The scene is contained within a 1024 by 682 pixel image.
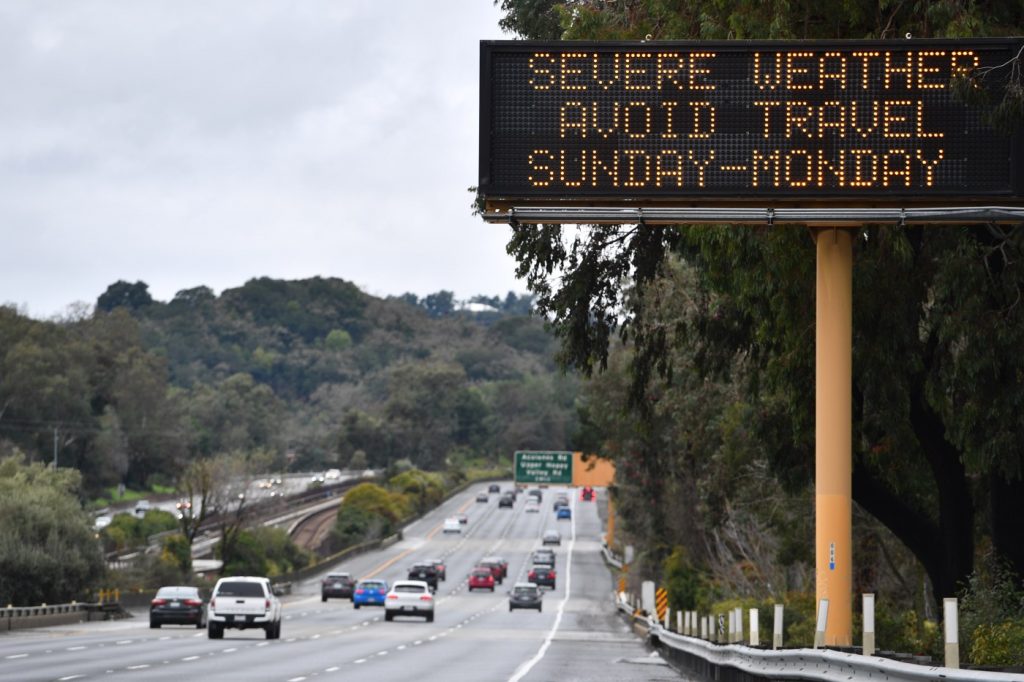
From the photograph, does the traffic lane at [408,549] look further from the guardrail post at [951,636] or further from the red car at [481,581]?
the guardrail post at [951,636]

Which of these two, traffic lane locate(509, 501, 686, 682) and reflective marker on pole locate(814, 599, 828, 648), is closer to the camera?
reflective marker on pole locate(814, 599, 828, 648)

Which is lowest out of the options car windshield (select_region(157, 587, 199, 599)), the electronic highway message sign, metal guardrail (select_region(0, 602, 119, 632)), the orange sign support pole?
metal guardrail (select_region(0, 602, 119, 632))

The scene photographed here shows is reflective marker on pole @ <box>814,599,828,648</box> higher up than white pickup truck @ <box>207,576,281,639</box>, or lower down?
higher up

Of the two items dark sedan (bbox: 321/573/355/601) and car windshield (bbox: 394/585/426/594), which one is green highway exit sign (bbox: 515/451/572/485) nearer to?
dark sedan (bbox: 321/573/355/601)

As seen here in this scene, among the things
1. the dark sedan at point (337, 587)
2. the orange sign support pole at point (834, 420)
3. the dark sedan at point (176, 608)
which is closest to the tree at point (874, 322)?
the orange sign support pole at point (834, 420)

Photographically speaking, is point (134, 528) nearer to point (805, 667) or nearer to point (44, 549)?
point (44, 549)

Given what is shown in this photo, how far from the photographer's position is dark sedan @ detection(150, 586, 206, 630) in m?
48.8

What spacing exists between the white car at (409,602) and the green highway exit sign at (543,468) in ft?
143

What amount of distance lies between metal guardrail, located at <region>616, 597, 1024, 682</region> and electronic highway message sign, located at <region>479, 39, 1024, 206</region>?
381cm

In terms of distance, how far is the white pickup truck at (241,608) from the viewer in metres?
41.5

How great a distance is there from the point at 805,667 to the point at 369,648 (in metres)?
22.4

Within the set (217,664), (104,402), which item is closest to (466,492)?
(104,402)

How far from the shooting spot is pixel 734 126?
550 inches

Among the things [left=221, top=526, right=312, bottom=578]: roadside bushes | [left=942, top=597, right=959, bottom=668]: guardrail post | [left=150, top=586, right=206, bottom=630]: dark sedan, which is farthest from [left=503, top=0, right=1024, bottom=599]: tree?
[left=221, top=526, right=312, bottom=578]: roadside bushes
